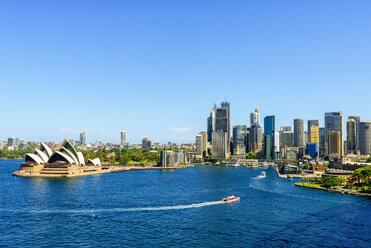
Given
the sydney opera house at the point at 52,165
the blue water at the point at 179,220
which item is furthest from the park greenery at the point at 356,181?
the sydney opera house at the point at 52,165

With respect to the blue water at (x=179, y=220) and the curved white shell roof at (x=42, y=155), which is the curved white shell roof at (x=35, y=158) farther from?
the blue water at (x=179, y=220)

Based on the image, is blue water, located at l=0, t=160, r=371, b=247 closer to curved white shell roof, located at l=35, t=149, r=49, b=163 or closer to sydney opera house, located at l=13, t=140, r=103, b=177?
sydney opera house, located at l=13, t=140, r=103, b=177

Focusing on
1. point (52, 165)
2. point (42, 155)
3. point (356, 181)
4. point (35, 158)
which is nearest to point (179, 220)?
point (356, 181)

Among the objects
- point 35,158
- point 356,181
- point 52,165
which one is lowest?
point 356,181

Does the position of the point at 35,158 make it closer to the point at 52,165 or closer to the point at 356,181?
the point at 52,165

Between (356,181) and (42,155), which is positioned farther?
(42,155)

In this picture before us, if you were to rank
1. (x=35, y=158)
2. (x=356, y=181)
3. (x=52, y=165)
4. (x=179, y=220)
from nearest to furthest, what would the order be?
(x=179, y=220)
(x=356, y=181)
(x=52, y=165)
(x=35, y=158)

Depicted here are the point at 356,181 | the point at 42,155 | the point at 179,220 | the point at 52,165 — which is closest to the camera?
the point at 179,220

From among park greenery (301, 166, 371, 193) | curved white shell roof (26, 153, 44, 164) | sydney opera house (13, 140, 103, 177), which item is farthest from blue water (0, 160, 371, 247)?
curved white shell roof (26, 153, 44, 164)

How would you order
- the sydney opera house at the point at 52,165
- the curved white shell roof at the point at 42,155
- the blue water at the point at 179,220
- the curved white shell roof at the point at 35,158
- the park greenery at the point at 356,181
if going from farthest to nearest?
the curved white shell roof at the point at 42,155 < the curved white shell roof at the point at 35,158 < the sydney opera house at the point at 52,165 < the park greenery at the point at 356,181 < the blue water at the point at 179,220
